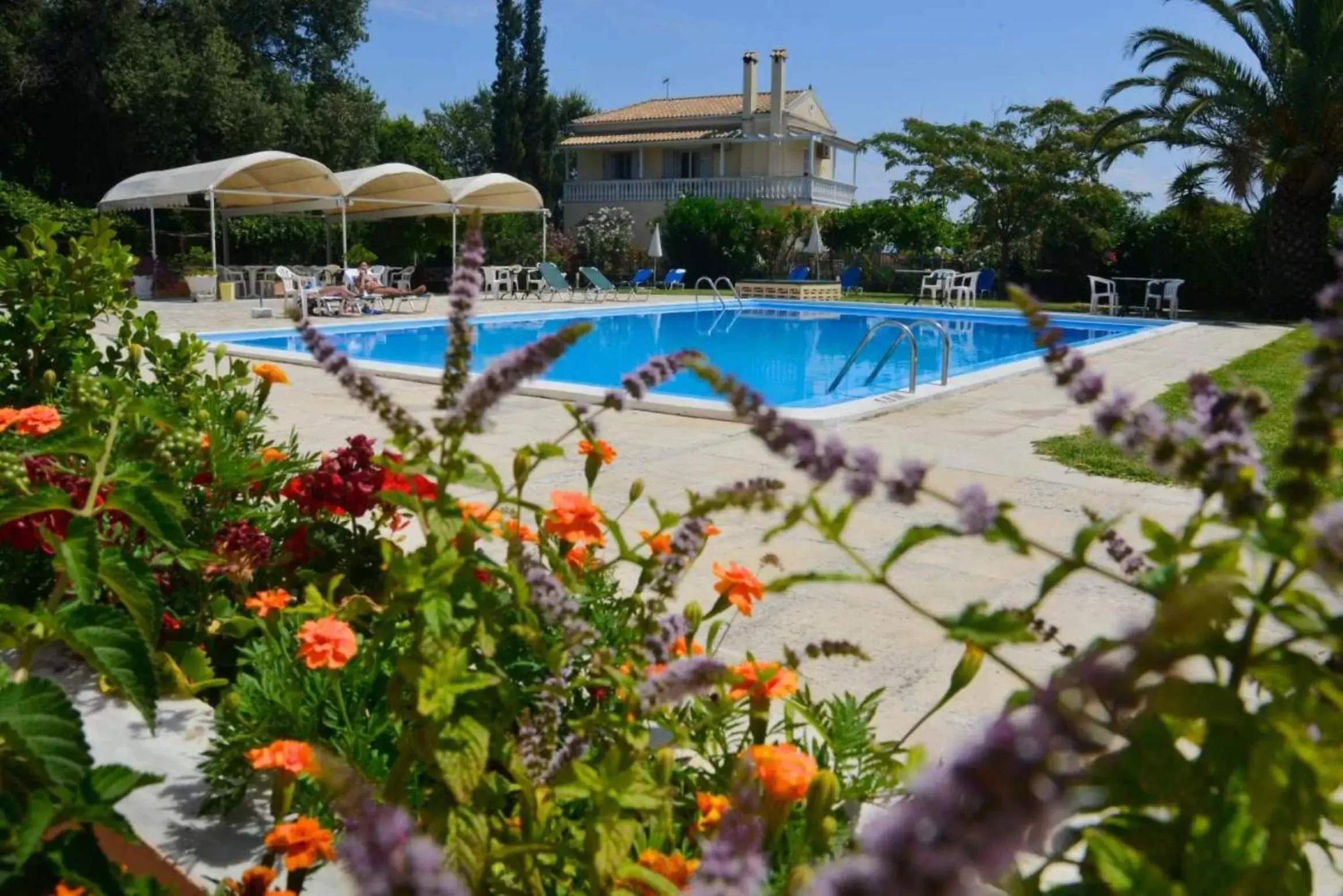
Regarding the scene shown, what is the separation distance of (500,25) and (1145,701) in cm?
4476

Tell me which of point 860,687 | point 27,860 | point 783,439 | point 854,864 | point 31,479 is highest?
point 783,439

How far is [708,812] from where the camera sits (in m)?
1.51

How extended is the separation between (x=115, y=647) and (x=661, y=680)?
733mm

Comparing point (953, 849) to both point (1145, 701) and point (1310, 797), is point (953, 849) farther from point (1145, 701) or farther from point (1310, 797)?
point (1310, 797)

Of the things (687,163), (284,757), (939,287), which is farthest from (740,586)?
(687,163)

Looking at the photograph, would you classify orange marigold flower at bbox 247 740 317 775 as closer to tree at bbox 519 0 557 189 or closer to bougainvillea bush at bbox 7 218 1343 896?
bougainvillea bush at bbox 7 218 1343 896

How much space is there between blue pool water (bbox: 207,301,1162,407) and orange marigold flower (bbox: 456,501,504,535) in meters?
6.92

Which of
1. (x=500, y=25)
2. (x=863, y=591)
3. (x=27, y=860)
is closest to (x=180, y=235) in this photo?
(x=500, y=25)

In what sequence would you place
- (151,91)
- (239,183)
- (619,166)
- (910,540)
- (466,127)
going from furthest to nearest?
(466,127), (619,166), (151,91), (239,183), (910,540)

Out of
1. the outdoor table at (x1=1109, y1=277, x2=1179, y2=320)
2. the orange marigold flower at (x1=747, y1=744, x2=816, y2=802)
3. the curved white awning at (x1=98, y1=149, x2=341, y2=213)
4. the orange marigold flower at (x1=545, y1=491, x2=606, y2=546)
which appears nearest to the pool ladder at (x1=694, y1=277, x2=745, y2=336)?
the curved white awning at (x1=98, y1=149, x2=341, y2=213)

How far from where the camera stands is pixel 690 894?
65 centimetres

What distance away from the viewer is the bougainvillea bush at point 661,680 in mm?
523

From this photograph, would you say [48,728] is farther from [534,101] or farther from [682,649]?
[534,101]

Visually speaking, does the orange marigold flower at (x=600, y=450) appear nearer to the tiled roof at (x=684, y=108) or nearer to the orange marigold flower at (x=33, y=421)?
the orange marigold flower at (x=33, y=421)
